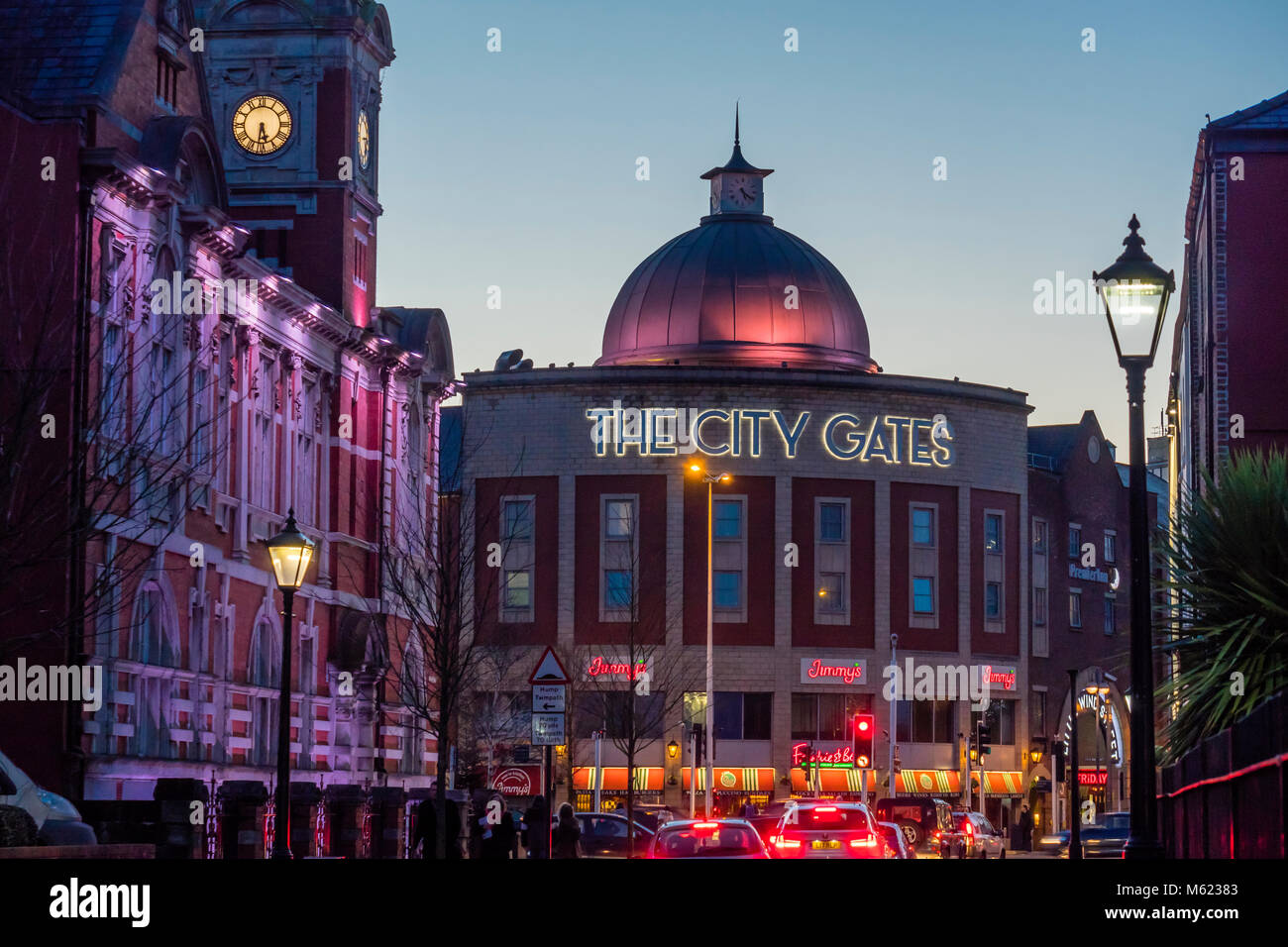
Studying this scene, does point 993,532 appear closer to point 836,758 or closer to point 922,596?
point 922,596

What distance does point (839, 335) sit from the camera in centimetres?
10162

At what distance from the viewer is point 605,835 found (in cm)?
4841

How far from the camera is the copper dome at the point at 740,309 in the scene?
100562 mm

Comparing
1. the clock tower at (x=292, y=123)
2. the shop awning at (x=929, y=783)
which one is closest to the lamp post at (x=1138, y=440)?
the clock tower at (x=292, y=123)

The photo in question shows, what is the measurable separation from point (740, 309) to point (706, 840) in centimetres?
7362

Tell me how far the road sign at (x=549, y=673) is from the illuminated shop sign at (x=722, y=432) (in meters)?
68.1

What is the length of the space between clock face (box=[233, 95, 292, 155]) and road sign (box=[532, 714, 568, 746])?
3048 cm

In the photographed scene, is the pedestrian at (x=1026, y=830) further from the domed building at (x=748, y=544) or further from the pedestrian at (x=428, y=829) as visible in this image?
the pedestrian at (x=428, y=829)

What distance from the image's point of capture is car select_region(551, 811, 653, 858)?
156 ft

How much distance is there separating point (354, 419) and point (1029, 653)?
184 ft

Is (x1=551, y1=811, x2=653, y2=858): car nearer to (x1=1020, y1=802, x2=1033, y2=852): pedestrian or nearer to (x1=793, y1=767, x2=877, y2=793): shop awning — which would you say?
(x1=793, y1=767, x2=877, y2=793): shop awning
